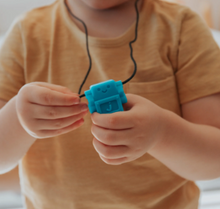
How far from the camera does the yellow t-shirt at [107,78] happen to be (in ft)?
1.72

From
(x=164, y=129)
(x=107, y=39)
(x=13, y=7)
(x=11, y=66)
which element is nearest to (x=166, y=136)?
(x=164, y=129)

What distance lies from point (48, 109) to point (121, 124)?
108mm

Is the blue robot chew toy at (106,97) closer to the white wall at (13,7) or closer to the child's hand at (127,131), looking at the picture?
the child's hand at (127,131)

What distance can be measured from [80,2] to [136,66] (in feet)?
0.63

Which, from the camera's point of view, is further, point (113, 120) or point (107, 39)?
point (107, 39)

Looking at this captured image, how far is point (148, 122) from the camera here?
39cm

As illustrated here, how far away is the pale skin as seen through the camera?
0.36m

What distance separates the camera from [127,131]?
0.36 meters

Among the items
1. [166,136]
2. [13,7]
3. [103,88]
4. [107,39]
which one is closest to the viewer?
[103,88]

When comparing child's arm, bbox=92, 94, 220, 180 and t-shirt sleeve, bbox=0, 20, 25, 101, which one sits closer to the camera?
child's arm, bbox=92, 94, 220, 180

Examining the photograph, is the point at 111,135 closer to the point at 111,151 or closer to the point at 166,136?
the point at 111,151

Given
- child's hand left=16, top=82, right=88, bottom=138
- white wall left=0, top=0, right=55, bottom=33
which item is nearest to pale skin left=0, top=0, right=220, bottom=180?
child's hand left=16, top=82, right=88, bottom=138

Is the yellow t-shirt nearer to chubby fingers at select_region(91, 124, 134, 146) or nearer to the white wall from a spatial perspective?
chubby fingers at select_region(91, 124, 134, 146)

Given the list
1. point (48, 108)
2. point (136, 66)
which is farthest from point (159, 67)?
point (48, 108)
